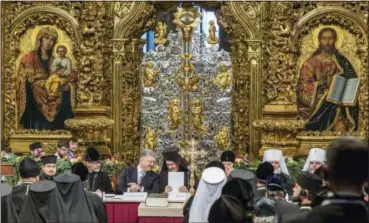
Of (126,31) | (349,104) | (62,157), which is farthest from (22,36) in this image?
(349,104)

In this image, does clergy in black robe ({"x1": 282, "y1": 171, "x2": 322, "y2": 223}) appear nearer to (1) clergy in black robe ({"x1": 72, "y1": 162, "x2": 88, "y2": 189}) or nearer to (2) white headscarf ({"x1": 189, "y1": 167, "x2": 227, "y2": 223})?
(2) white headscarf ({"x1": 189, "y1": 167, "x2": 227, "y2": 223})

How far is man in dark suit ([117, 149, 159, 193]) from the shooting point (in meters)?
16.8

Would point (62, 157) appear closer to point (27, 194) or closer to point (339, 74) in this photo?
point (339, 74)

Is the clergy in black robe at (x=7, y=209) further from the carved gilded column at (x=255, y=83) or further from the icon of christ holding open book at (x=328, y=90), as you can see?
the icon of christ holding open book at (x=328, y=90)

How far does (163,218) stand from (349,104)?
26.5 ft

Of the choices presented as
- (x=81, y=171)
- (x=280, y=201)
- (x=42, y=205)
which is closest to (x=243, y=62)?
(x=81, y=171)

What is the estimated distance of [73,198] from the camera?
11422 millimetres

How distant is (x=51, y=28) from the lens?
22.2 metres

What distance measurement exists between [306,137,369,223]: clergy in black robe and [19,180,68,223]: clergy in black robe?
197 inches

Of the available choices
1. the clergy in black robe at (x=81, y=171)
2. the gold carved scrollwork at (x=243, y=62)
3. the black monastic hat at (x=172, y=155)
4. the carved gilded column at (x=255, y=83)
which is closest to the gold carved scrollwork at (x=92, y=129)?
the gold carved scrollwork at (x=243, y=62)

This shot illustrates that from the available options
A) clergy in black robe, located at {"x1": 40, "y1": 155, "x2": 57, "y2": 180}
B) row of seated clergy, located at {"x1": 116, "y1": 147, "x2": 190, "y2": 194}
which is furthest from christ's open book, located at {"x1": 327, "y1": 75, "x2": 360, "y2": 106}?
clergy in black robe, located at {"x1": 40, "y1": 155, "x2": 57, "y2": 180}

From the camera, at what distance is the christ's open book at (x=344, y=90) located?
71.4 feet

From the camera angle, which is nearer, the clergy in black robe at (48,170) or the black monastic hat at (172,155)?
the clergy in black robe at (48,170)

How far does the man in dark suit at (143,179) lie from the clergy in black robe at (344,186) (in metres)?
10.5
